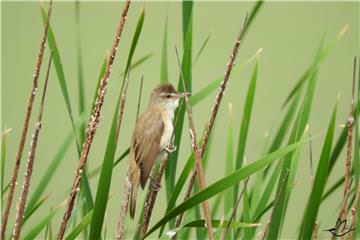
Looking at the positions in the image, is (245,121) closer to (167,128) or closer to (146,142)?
(146,142)

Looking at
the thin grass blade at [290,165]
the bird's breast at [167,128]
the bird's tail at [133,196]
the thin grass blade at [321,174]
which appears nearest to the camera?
the thin grass blade at [321,174]

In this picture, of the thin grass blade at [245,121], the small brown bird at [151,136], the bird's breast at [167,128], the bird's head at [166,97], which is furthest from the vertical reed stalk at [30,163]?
the bird's head at [166,97]

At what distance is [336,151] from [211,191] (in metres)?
0.47

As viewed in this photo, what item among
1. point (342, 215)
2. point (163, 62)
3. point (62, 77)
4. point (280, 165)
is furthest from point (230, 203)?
point (62, 77)

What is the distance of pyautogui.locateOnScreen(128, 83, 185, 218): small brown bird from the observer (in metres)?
1.45

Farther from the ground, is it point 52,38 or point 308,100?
point 52,38

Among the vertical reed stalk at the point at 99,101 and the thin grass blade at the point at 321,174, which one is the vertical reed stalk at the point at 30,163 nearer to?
the vertical reed stalk at the point at 99,101

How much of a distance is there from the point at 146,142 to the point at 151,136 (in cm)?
4

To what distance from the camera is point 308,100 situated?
1.26 meters

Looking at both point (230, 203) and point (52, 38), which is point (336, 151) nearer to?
point (230, 203)

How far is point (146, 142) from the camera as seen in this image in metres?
1.54

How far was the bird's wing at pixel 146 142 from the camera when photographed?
4.83ft

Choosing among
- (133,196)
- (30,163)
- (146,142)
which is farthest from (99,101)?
(146,142)

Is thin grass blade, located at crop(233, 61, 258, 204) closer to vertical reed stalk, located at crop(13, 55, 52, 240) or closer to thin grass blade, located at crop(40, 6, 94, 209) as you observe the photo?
A: thin grass blade, located at crop(40, 6, 94, 209)
